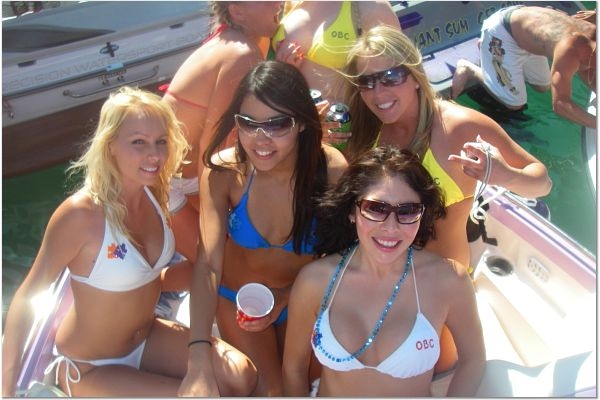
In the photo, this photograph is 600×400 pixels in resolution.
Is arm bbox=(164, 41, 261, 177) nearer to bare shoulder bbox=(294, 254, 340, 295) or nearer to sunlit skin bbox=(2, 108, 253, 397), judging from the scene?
sunlit skin bbox=(2, 108, 253, 397)

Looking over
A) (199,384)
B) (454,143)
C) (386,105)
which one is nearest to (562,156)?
(454,143)

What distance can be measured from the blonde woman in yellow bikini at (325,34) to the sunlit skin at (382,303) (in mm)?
1158

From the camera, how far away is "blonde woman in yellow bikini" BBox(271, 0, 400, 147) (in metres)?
2.81

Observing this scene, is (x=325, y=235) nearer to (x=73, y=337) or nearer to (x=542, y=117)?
(x=73, y=337)

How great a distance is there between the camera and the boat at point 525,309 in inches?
75.8

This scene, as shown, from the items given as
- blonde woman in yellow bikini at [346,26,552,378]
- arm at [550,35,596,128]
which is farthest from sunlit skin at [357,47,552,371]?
arm at [550,35,596,128]

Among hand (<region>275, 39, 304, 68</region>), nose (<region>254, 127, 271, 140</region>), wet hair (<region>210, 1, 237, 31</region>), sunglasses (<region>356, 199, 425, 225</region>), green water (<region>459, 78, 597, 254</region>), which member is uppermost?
wet hair (<region>210, 1, 237, 31</region>)

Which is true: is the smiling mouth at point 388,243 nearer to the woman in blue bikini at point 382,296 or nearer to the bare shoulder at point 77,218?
the woman in blue bikini at point 382,296

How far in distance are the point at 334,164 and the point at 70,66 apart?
3391mm

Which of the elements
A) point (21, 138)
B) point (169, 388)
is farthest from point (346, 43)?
point (21, 138)

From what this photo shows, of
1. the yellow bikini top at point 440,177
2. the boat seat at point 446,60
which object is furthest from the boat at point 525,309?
the boat seat at point 446,60

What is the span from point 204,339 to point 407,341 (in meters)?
0.67

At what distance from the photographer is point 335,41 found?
2.84 m

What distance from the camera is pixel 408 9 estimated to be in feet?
17.9
